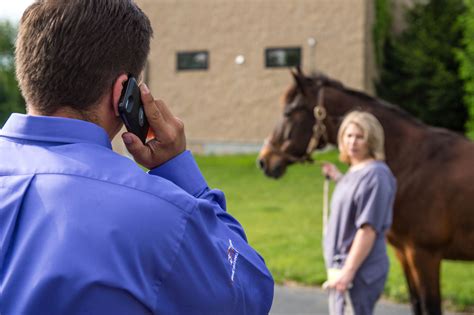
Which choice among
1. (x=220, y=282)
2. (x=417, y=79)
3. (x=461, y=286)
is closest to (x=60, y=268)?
(x=220, y=282)

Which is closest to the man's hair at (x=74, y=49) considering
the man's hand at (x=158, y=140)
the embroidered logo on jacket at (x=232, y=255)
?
the man's hand at (x=158, y=140)

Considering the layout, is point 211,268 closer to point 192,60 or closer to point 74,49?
point 74,49

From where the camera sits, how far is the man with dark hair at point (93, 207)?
106 centimetres

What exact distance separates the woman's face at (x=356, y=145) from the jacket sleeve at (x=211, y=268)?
2.38 metres

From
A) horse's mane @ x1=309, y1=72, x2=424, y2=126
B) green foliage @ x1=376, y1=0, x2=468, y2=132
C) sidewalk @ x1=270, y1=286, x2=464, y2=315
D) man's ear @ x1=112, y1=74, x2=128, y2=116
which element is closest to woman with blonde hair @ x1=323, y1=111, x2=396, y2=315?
horse's mane @ x1=309, y1=72, x2=424, y2=126

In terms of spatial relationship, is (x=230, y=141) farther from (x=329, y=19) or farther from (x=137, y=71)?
(x=137, y=71)

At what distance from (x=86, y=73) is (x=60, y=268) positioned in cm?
36

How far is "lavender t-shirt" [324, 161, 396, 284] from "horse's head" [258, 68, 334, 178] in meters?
1.76

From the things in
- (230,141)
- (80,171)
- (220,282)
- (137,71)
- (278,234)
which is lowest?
(230,141)

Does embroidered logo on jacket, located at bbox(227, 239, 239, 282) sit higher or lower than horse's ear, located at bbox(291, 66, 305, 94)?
higher

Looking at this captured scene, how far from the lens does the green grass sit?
6.71m

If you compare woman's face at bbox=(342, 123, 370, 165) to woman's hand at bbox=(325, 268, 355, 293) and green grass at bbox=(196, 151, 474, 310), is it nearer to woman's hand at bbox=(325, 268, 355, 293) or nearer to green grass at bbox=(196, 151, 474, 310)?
woman's hand at bbox=(325, 268, 355, 293)

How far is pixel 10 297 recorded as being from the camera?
108 centimetres

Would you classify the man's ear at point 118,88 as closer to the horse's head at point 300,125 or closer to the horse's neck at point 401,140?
the horse's neck at point 401,140
